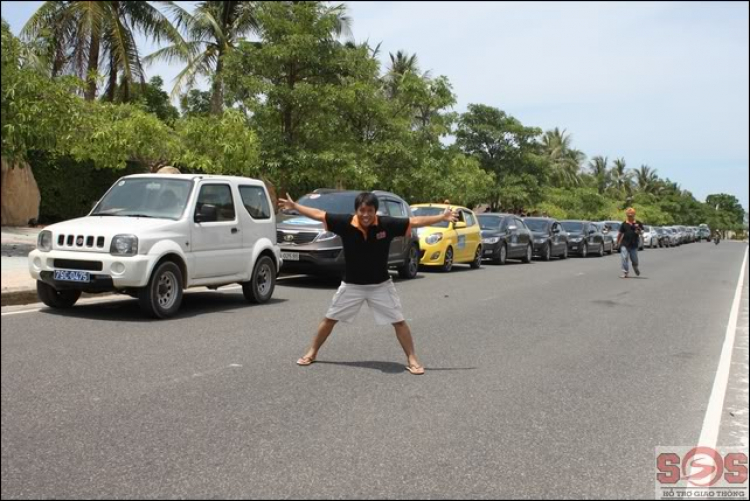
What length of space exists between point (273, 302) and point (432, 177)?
18.3 meters

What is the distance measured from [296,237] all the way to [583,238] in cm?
2267

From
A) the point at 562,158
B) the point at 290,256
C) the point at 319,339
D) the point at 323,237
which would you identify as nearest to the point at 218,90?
the point at 290,256

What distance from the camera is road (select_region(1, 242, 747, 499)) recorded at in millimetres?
4023

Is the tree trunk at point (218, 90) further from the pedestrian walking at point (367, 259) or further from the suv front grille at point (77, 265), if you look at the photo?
the pedestrian walking at point (367, 259)

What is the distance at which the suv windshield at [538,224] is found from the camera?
2988 cm

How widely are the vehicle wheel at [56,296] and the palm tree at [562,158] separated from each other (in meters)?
68.9

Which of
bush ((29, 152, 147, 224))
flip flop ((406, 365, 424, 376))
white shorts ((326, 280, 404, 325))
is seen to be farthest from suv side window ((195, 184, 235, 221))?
bush ((29, 152, 147, 224))

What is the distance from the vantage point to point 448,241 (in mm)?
19906

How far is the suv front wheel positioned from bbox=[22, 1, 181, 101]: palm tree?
61.5 ft

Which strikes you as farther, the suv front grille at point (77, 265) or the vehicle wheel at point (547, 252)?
the vehicle wheel at point (547, 252)

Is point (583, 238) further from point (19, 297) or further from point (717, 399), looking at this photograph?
point (717, 399)

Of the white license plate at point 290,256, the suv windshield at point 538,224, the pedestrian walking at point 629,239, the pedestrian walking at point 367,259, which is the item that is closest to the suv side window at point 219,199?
the pedestrian walking at point 367,259

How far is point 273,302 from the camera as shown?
11.7 meters

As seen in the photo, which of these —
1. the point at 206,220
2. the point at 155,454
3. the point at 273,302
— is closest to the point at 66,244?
the point at 206,220
